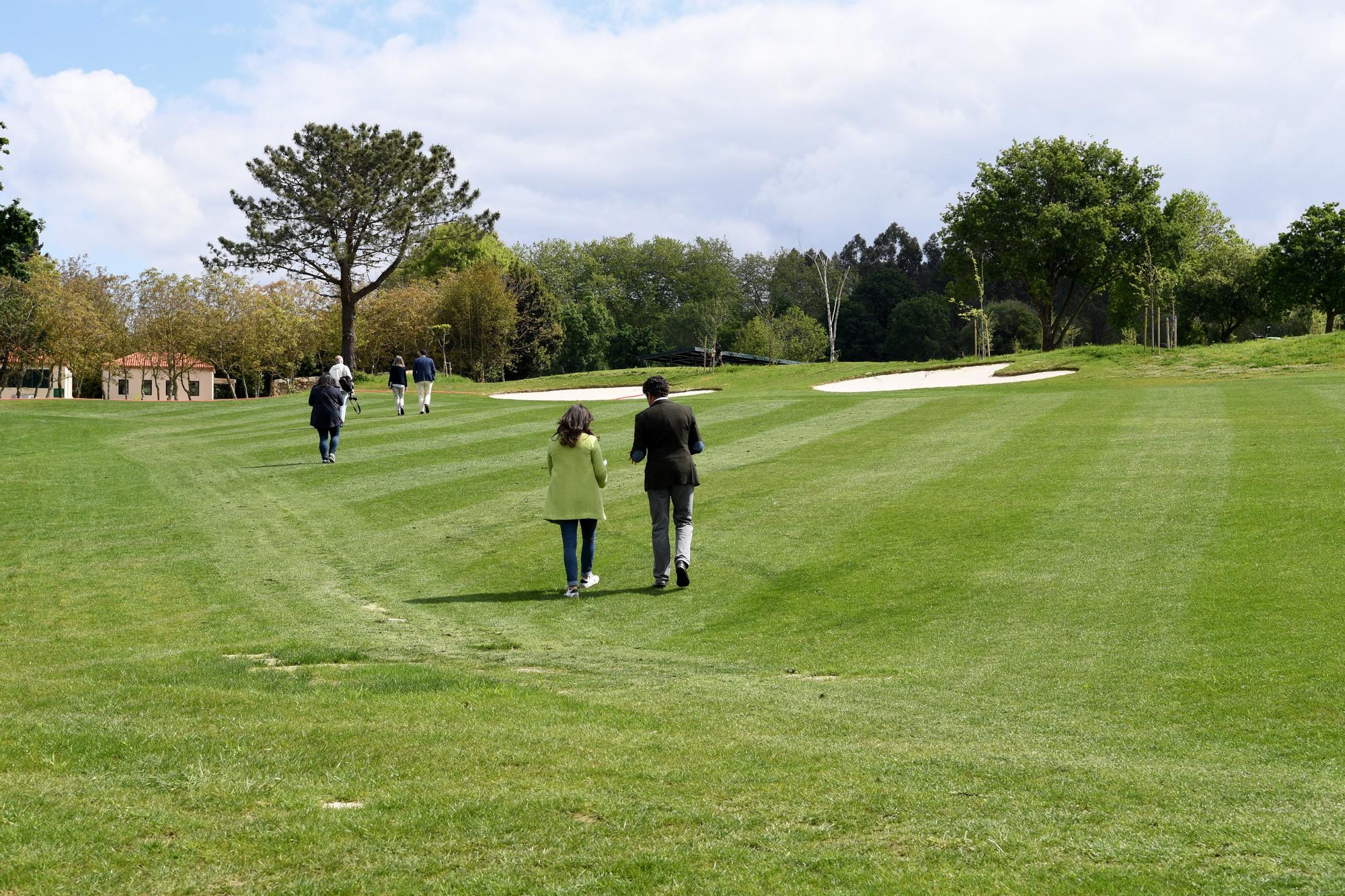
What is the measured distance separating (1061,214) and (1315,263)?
55.6ft

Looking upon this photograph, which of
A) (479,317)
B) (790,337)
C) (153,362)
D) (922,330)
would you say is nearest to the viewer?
(479,317)

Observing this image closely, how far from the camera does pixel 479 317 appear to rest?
9344cm

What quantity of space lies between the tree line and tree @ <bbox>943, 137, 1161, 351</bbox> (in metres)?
0.12

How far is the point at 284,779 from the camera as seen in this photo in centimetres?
561

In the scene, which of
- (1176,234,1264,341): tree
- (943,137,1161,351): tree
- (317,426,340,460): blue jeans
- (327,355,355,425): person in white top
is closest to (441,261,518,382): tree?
(943,137,1161,351): tree

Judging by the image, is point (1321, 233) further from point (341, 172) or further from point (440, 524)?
point (440, 524)

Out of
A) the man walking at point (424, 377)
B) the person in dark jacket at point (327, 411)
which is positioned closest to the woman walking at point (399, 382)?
the man walking at point (424, 377)

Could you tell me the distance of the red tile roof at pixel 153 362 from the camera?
3516 inches

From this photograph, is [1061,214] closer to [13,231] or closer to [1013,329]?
[1013,329]

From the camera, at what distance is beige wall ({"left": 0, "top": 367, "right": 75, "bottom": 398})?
314 ft

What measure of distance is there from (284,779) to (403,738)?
0.91 meters

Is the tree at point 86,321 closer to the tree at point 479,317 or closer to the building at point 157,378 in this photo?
the building at point 157,378

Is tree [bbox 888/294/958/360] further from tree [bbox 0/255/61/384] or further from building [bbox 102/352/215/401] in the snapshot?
tree [bbox 0/255/61/384]

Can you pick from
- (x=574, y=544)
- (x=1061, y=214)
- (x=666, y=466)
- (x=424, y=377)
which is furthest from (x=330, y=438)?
(x=1061, y=214)
